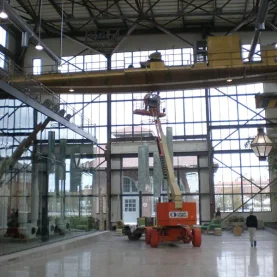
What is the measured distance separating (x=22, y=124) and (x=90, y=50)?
23.7 m

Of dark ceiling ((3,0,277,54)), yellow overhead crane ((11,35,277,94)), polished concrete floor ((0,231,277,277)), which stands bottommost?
polished concrete floor ((0,231,277,277))

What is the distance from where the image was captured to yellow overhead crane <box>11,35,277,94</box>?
1042 inches

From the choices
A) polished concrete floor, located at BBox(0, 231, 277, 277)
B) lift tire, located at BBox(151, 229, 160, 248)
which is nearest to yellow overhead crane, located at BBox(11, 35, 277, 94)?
lift tire, located at BBox(151, 229, 160, 248)

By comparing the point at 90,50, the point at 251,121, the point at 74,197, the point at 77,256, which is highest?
the point at 90,50

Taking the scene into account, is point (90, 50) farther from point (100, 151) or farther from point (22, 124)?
point (22, 124)

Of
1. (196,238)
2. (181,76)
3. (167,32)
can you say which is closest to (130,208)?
(167,32)

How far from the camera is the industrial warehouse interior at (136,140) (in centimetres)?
1725

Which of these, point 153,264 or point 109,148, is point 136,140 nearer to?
point 109,148

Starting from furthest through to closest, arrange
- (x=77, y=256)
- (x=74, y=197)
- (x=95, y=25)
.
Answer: (x=95, y=25) < (x=74, y=197) < (x=77, y=256)

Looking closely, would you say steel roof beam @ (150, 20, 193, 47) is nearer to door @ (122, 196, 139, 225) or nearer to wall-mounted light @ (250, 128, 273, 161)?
door @ (122, 196, 139, 225)

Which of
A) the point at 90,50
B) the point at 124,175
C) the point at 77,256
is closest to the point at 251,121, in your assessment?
the point at 124,175

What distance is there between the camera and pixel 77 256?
18125mm

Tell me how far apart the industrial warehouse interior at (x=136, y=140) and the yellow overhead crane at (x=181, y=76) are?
93 millimetres

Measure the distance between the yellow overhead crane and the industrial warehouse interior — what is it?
93 millimetres
